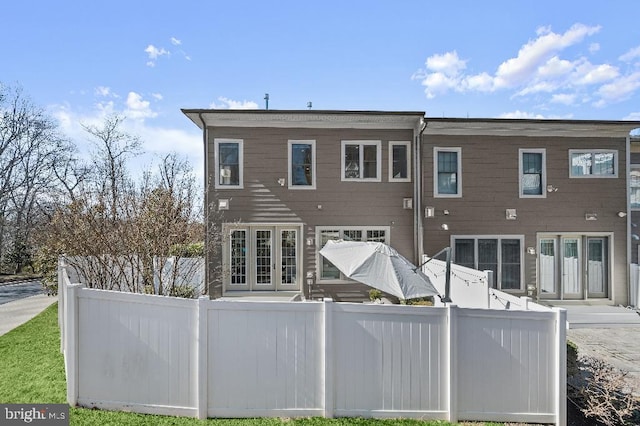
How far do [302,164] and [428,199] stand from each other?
12.6 feet

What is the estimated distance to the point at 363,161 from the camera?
9.64 meters

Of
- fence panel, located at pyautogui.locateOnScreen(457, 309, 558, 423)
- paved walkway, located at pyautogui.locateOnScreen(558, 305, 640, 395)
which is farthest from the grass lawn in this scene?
paved walkway, located at pyautogui.locateOnScreen(558, 305, 640, 395)

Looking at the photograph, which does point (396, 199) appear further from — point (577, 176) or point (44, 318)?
point (44, 318)

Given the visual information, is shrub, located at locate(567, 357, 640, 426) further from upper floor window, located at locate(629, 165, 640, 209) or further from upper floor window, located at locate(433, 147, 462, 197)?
upper floor window, located at locate(629, 165, 640, 209)

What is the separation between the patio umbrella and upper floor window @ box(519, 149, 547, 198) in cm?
651

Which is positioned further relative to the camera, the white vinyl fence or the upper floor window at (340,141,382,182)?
the upper floor window at (340,141,382,182)

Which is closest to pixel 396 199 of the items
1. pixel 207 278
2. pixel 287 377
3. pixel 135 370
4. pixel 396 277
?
pixel 396 277

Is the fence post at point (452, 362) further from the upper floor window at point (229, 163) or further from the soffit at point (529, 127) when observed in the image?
the upper floor window at point (229, 163)

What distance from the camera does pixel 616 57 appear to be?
11.4 metres

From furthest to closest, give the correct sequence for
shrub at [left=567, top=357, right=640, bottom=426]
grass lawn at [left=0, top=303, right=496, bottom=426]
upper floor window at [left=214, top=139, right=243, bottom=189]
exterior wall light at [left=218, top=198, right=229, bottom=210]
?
1. upper floor window at [left=214, top=139, right=243, bottom=189]
2. exterior wall light at [left=218, top=198, right=229, bottom=210]
3. shrub at [left=567, top=357, right=640, bottom=426]
4. grass lawn at [left=0, top=303, right=496, bottom=426]

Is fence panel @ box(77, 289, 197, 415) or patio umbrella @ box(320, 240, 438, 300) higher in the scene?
patio umbrella @ box(320, 240, 438, 300)

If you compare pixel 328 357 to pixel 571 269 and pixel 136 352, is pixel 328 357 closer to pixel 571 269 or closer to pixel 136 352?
pixel 136 352

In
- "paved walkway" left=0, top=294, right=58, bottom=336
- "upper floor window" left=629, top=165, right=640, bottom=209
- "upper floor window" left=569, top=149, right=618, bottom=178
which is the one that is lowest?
"paved walkway" left=0, top=294, right=58, bottom=336

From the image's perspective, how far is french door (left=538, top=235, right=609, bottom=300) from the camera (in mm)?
9625
